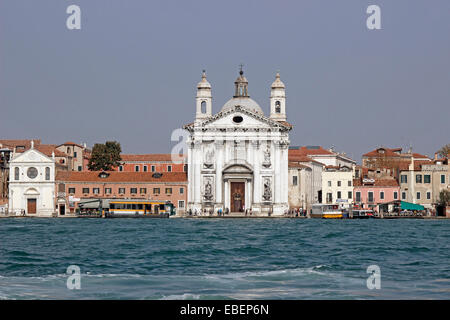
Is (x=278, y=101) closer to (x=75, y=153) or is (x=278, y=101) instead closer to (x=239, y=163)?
(x=239, y=163)

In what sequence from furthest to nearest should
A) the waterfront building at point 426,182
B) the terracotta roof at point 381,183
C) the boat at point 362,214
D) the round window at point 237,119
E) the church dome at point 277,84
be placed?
the church dome at point 277,84 → the terracotta roof at point 381,183 → the waterfront building at point 426,182 → the round window at point 237,119 → the boat at point 362,214

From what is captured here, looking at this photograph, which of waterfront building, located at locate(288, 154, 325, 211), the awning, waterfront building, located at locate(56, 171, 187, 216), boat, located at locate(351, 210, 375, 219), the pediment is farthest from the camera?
waterfront building, located at locate(288, 154, 325, 211)

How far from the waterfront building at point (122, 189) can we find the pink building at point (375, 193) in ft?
49.0

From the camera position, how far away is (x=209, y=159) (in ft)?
227

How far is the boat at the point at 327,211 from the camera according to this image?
222 ft

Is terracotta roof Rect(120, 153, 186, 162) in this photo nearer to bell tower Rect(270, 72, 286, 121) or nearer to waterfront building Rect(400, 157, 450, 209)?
bell tower Rect(270, 72, 286, 121)

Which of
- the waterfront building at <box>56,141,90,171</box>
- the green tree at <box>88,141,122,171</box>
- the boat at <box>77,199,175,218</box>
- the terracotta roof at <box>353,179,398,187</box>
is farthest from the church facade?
the waterfront building at <box>56,141,90,171</box>

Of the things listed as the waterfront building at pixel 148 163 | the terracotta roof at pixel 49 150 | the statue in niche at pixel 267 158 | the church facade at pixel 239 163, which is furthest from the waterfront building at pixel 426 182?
the terracotta roof at pixel 49 150

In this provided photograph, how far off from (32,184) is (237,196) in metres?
16.8

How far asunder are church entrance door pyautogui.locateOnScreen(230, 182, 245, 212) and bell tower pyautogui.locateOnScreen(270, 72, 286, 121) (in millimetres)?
8068

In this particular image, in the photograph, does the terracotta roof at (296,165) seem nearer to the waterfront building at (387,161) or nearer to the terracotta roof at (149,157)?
the waterfront building at (387,161)

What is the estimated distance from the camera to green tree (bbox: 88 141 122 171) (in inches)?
3228

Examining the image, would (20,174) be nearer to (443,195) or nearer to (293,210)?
(293,210)
